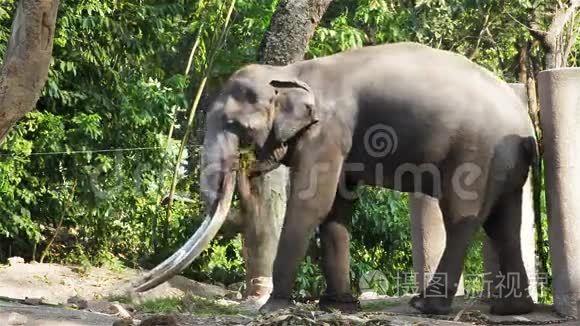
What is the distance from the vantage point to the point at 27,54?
6.16m

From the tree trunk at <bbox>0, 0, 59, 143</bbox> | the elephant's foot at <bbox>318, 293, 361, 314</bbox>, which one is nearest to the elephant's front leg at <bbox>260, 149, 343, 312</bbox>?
the elephant's foot at <bbox>318, 293, 361, 314</bbox>

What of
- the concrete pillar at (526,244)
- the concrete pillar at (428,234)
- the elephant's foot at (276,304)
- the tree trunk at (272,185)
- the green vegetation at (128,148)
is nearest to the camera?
the elephant's foot at (276,304)

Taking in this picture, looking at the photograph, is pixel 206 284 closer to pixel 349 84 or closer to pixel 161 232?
pixel 161 232

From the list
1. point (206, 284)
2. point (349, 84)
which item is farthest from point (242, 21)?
point (349, 84)

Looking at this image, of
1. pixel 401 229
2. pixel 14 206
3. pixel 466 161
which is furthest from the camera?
pixel 401 229

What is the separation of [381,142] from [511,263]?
1289 mm

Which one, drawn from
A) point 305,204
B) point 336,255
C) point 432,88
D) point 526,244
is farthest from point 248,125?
point 526,244

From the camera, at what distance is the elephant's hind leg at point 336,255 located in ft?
25.6

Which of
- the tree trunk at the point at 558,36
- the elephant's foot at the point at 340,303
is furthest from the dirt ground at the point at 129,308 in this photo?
the tree trunk at the point at 558,36

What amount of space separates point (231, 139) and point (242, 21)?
5.91 metres

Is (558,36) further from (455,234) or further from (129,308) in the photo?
(129,308)

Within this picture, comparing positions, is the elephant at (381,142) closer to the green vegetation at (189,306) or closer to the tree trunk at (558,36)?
the green vegetation at (189,306)

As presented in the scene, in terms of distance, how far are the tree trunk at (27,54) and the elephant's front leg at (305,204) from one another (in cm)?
197

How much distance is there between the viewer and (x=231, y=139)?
752 centimetres
